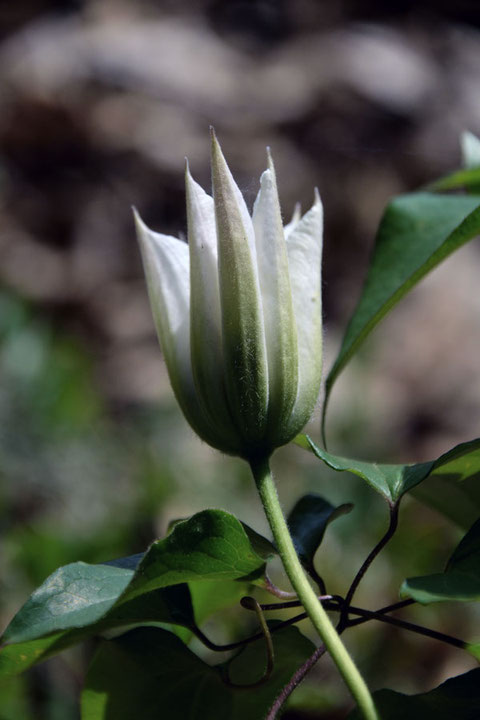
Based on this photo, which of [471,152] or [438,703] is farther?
[471,152]

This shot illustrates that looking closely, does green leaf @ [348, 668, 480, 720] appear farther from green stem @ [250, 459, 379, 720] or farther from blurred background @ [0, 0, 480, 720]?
blurred background @ [0, 0, 480, 720]

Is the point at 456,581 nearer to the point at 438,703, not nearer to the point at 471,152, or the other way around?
the point at 438,703

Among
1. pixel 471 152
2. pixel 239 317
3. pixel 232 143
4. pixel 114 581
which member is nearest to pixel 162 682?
pixel 114 581

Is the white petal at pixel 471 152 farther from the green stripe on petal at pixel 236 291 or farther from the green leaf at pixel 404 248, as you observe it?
the green stripe on petal at pixel 236 291

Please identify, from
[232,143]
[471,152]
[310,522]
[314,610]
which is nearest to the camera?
[314,610]

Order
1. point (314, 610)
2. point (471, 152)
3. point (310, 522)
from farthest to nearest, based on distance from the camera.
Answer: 1. point (471, 152)
2. point (310, 522)
3. point (314, 610)

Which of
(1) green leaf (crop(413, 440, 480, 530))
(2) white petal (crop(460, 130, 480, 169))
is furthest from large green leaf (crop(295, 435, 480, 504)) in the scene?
(2) white petal (crop(460, 130, 480, 169))

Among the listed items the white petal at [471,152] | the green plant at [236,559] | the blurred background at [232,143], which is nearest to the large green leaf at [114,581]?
the green plant at [236,559]
